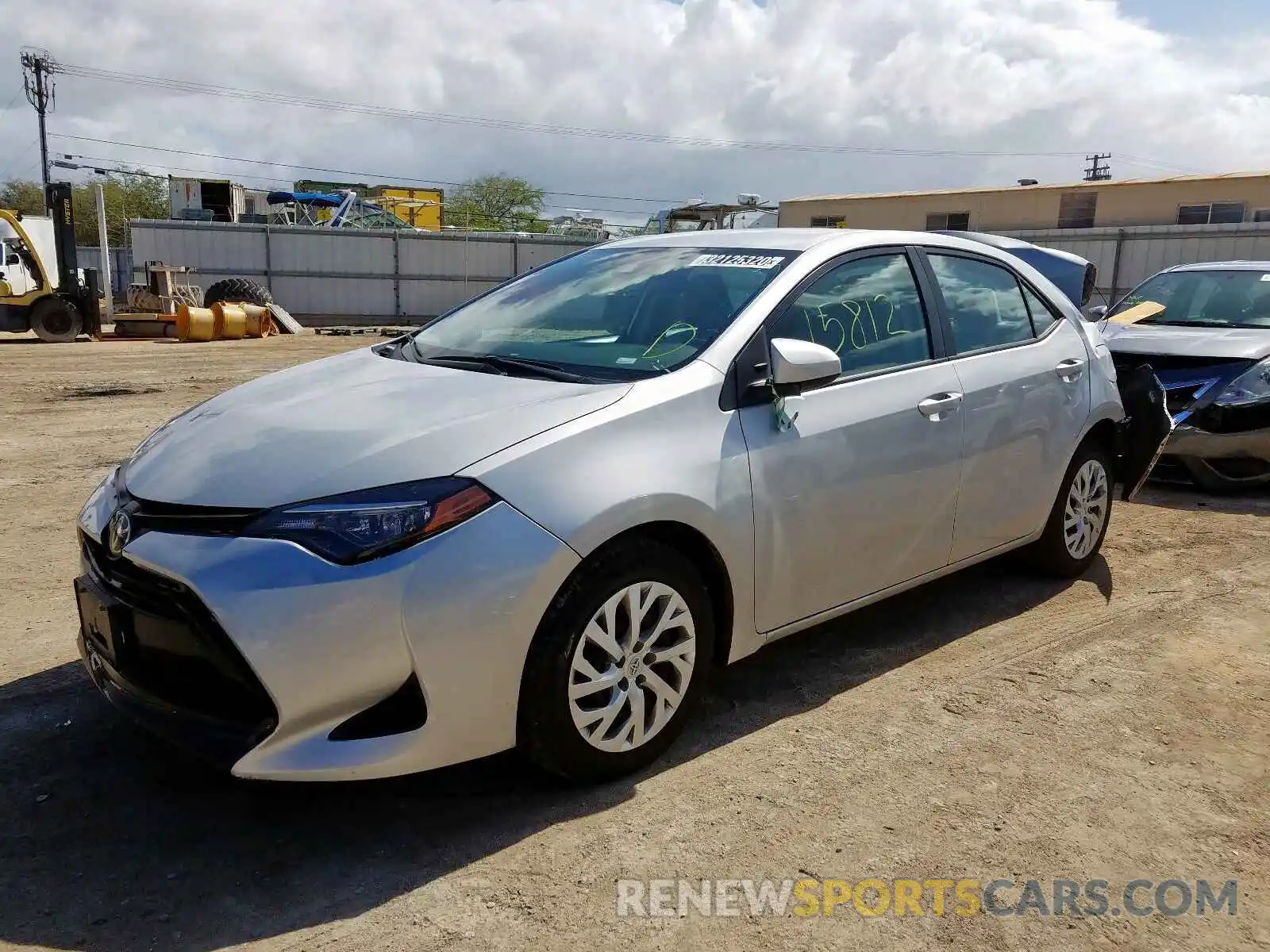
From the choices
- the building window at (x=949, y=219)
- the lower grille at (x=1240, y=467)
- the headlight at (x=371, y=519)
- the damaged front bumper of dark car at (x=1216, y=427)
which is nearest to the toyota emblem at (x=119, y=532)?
the headlight at (x=371, y=519)

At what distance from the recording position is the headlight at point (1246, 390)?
22.5 ft

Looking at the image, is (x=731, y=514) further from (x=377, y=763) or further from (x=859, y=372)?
(x=377, y=763)

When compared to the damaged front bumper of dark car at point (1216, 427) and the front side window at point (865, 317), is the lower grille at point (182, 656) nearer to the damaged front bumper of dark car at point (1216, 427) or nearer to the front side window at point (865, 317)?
the front side window at point (865, 317)

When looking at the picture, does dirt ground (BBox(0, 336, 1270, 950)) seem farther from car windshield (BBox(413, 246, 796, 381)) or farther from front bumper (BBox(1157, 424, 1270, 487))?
front bumper (BBox(1157, 424, 1270, 487))

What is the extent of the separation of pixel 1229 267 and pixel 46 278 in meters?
20.2

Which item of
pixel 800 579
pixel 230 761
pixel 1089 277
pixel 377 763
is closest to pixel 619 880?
pixel 377 763

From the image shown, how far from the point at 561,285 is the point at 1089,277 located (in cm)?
821

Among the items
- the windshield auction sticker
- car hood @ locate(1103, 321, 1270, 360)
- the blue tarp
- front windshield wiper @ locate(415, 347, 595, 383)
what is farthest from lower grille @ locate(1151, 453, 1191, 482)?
the blue tarp

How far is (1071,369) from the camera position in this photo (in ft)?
15.4

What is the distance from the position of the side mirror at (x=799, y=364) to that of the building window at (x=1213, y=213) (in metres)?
30.4

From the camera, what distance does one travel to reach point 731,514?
316cm

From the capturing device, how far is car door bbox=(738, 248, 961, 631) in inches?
132

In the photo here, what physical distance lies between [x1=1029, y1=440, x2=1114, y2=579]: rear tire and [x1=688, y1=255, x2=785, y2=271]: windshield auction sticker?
194cm

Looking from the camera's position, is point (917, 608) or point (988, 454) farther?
point (917, 608)
